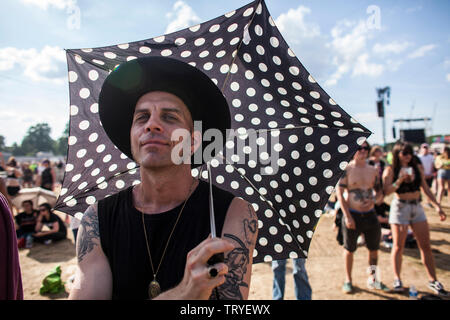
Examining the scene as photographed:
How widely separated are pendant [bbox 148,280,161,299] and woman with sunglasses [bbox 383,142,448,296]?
4.41 m

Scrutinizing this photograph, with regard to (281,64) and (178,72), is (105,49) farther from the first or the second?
(281,64)

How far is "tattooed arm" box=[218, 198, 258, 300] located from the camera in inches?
50.0

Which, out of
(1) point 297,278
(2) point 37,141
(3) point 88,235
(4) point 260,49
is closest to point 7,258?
(3) point 88,235

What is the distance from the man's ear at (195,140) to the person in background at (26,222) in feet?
27.2

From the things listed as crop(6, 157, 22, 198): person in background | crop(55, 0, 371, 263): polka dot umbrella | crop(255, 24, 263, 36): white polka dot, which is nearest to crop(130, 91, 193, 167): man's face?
crop(55, 0, 371, 263): polka dot umbrella

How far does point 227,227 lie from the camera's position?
1.40 meters

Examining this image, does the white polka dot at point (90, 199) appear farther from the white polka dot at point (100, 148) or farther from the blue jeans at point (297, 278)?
the blue jeans at point (297, 278)

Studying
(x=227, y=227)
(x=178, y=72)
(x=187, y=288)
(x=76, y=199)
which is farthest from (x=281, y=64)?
(x=76, y=199)

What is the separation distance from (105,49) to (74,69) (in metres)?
0.32

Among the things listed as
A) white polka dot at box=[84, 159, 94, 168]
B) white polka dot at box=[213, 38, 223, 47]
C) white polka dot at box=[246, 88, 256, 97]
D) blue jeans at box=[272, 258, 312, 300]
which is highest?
white polka dot at box=[213, 38, 223, 47]

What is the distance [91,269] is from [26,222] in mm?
8294

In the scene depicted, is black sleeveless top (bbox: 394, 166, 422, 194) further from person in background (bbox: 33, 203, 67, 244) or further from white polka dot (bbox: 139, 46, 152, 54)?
person in background (bbox: 33, 203, 67, 244)

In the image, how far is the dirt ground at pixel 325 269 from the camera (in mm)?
4660

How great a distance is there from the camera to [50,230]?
796 cm
